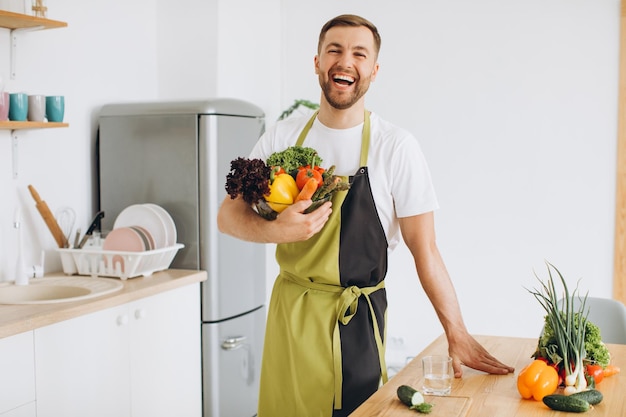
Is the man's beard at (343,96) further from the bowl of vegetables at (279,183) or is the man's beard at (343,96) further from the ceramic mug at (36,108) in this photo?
the ceramic mug at (36,108)

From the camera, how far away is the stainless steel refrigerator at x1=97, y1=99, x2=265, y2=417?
3543mm

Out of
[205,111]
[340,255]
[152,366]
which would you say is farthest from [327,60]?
[152,366]

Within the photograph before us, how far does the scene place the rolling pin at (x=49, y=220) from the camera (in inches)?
131

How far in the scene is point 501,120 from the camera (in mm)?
4203

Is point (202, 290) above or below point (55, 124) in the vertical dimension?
below

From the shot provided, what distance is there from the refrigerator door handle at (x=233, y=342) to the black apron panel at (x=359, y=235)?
149cm

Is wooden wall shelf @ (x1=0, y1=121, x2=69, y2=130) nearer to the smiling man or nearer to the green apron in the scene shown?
the smiling man

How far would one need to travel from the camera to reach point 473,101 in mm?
4250

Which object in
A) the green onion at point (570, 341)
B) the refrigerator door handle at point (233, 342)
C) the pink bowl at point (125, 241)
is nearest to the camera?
the green onion at point (570, 341)

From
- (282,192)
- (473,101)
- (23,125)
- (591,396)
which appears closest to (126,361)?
(23,125)

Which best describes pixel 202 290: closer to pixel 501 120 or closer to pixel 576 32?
pixel 501 120

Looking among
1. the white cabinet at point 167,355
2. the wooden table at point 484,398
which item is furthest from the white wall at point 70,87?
the wooden table at point 484,398

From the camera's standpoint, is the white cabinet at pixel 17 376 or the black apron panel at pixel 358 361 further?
the white cabinet at pixel 17 376

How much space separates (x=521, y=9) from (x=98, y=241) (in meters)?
2.45
